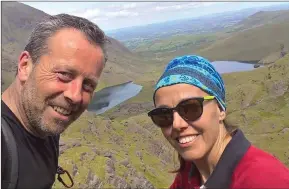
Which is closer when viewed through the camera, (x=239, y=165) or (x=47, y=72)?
(x=239, y=165)

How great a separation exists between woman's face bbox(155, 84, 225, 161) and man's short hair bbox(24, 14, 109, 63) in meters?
1.64

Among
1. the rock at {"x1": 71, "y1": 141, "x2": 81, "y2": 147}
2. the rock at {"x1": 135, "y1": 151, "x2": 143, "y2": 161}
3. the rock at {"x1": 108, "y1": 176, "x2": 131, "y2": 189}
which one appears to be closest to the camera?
the rock at {"x1": 108, "y1": 176, "x2": 131, "y2": 189}

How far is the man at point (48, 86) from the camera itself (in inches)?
228

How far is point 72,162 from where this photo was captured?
6181 centimetres

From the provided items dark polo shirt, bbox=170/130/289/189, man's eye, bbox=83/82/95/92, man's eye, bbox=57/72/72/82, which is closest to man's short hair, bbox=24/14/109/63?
man's eye, bbox=57/72/72/82

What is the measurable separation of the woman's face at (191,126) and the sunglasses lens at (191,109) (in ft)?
0.21

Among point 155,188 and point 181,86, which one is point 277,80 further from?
point 181,86

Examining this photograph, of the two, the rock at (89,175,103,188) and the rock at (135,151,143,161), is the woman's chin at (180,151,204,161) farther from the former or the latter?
the rock at (135,151,143,161)

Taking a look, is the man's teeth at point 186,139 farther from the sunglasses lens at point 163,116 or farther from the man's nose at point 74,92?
the man's nose at point 74,92

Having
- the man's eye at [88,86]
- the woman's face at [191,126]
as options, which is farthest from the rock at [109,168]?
the woman's face at [191,126]

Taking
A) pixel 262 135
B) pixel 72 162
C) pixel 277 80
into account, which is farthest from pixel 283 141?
pixel 72 162

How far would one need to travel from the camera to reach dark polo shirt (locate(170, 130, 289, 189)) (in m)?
4.28

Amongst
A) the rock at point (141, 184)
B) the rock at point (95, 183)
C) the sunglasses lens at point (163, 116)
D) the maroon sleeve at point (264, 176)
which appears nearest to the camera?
the maroon sleeve at point (264, 176)

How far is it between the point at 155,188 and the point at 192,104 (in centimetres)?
7812
